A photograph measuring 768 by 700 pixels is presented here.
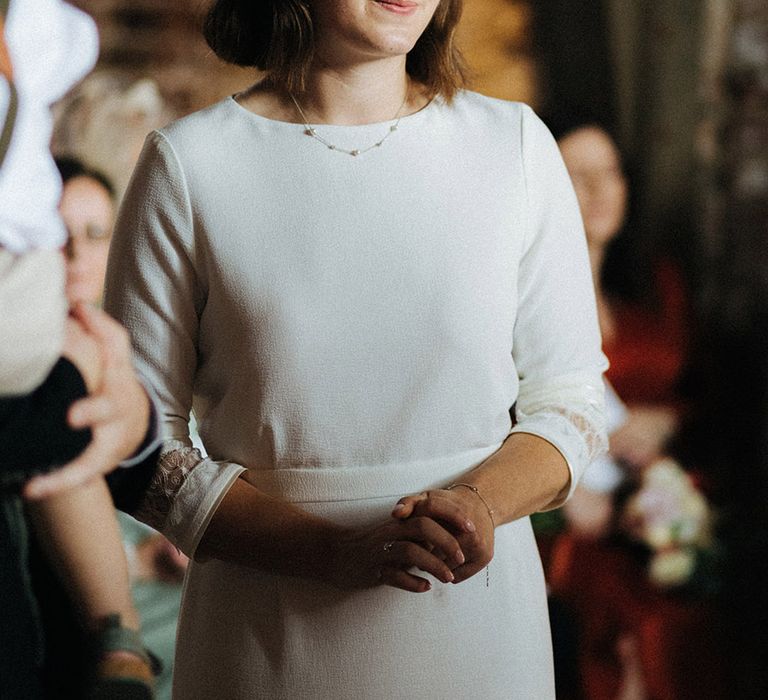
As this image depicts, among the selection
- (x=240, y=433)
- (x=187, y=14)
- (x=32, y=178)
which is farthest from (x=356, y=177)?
(x=187, y=14)

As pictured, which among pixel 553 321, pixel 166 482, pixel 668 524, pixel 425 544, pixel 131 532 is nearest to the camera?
pixel 425 544

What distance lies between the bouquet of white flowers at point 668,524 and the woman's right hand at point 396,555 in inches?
71.9

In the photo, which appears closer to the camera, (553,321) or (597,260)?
(553,321)

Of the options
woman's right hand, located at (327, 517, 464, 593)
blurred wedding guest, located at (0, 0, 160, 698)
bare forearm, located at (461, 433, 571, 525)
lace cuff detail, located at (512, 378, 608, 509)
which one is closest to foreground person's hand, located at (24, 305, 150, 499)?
blurred wedding guest, located at (0, 0, 160, 698)

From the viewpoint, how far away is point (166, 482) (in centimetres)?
128

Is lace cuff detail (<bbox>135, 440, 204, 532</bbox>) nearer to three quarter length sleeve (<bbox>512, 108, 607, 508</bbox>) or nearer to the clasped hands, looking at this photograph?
the clasped hands

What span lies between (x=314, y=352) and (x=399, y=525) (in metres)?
0.22

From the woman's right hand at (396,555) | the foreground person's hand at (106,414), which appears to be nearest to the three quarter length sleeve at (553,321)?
the woman's right hand at (396,555)

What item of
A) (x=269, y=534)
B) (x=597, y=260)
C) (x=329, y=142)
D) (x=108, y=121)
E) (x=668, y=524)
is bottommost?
(x=668, y=524)

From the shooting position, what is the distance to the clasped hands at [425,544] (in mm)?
1170

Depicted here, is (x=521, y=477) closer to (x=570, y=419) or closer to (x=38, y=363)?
(x=570, y=419)

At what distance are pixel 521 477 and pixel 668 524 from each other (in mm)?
1753

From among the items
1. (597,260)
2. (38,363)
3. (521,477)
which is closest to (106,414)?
(38,363)

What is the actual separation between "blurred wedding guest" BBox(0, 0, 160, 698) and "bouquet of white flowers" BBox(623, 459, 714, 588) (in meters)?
2.24
